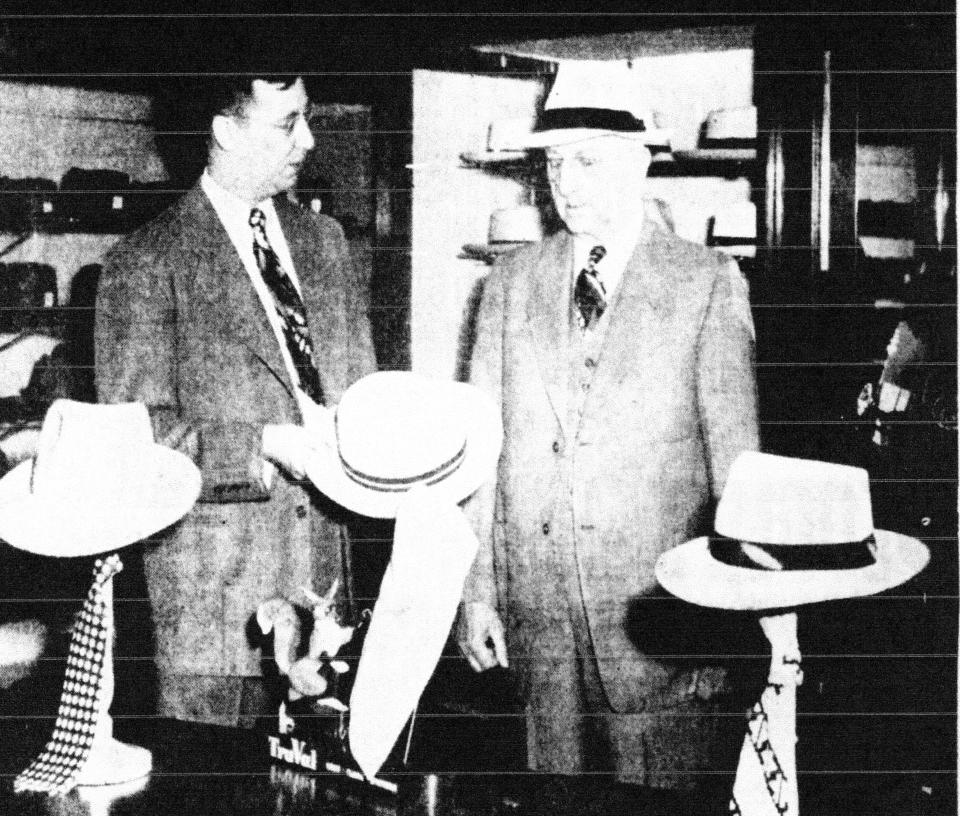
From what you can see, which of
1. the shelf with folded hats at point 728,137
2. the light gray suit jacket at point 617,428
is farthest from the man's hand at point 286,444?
the shelf with folded hats at point 728,137

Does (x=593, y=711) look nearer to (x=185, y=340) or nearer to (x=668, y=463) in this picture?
(x=668, y=463)

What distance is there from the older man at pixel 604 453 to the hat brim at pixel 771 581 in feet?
1.42

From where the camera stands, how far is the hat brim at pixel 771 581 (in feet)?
→ 4.75

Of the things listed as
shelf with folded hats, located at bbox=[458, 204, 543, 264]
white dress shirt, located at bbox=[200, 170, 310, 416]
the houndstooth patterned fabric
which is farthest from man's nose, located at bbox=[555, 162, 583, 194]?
the houndstooth patterned fabric

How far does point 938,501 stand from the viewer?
7.12 feet

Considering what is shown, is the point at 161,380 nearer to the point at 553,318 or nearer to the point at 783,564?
the point at 553,318

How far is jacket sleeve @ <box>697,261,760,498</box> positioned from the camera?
1.98 m

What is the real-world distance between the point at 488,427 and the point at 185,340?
821mm

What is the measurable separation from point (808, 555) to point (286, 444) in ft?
3.97

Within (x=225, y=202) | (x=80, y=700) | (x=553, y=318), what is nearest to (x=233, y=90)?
(x=225, y=202)

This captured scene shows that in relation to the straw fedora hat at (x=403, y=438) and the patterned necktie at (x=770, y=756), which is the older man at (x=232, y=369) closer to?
the straw fedora hat at (x=403, y=438)

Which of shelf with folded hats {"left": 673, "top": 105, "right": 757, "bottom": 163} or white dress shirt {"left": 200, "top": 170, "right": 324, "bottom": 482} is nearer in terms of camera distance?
white dress shirt {"left": 200, "top": 170, "right": 324, "bottom": 482}

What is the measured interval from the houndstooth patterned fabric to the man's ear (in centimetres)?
122

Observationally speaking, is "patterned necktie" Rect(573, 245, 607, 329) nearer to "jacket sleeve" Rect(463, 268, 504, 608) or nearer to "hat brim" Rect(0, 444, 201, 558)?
"jacket sleeve" Rect(463, 268, 504, 608)
